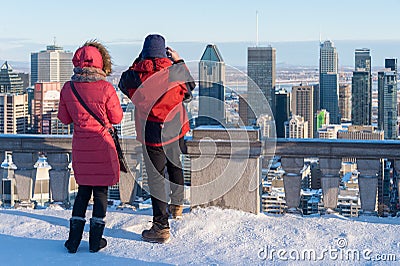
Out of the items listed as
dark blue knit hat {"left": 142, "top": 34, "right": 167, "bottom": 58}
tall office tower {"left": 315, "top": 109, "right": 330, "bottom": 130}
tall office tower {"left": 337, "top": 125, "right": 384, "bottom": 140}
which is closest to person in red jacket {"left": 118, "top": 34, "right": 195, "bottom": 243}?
dark blue knit hat {"left": 142, "top": 34, "right": 167, "bottom": 58}

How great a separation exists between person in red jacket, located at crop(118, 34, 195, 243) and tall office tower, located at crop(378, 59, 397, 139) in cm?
4788

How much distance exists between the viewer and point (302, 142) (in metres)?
6.20


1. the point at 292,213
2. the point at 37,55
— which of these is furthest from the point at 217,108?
the point at 37,55

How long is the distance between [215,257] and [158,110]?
1376mm

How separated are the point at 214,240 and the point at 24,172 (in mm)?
2519

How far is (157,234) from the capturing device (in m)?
5.27

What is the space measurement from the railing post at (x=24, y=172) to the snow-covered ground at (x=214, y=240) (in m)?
0.35

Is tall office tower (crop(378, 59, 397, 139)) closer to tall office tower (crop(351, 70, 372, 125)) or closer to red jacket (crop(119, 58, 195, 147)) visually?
tall office tower (crop(351, 70, 372, 125))

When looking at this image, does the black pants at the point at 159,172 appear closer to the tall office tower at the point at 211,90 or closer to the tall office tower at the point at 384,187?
the tall office tower at the point at 211,90

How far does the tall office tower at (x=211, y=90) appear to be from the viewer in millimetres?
5984

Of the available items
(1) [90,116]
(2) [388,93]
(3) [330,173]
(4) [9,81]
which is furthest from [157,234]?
(2) [388,93]

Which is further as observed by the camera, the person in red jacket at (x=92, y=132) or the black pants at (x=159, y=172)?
the black pants at (x=159, y=172)

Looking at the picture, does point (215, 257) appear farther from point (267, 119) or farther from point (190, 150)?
point (267, 119)

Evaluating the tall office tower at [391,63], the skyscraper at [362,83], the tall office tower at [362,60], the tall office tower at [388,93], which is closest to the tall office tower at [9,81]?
the tall office tower at [388,93]
